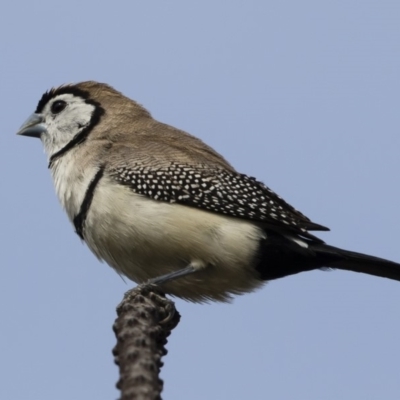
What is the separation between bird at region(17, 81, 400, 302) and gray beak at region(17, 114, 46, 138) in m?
0.98

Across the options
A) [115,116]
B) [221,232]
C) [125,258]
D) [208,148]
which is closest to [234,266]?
[221,232]

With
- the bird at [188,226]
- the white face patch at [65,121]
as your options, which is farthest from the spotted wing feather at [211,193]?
the white face patch at [65,121]

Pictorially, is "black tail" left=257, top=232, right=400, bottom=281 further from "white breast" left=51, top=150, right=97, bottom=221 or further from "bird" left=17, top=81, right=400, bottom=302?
"white breast" left=51, top=150, right=97, bottom=221

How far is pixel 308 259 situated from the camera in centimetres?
845

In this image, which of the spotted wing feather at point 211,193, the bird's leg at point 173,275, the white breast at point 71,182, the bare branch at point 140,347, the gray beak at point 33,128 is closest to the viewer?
the bare branch at point 140,347

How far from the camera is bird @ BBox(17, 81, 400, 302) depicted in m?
8.38

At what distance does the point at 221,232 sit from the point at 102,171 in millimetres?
1167

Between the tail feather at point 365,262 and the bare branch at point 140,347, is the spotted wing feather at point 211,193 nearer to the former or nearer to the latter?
the tail feather at point 365,262

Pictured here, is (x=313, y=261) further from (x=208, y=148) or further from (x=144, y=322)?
(x=144, y=322)

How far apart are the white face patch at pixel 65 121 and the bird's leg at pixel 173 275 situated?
1905 mm

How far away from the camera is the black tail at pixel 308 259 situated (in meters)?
8.42

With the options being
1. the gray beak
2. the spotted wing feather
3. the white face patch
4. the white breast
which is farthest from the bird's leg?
the gray beak

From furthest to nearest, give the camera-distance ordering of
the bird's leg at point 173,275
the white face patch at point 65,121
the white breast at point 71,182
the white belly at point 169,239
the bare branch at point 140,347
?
the white face patch at point 65,121 < the white breast at point 71,182 < the white belly at point 169,239 < the bird's leg at point 173,275 < the bare branch at point 140,347

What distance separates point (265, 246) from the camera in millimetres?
8492
